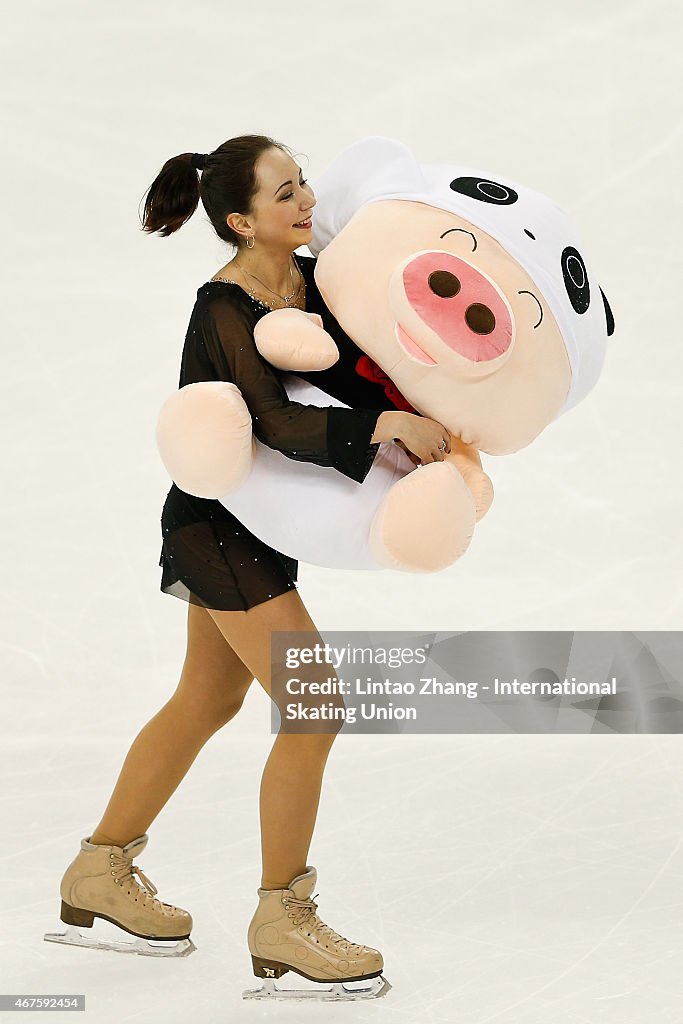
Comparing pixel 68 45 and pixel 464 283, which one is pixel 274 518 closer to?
pixel 464 283

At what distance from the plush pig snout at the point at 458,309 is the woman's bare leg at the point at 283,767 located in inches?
19.4

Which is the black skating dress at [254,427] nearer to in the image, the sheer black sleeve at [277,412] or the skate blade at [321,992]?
the sheer black sleeve at [277,412]

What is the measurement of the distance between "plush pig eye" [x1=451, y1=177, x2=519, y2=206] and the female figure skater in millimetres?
246

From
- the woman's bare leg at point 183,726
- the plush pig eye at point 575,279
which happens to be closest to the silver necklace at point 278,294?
the plush pig eye at point 575,279

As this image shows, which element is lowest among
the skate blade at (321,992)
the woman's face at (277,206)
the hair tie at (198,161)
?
the skate blade at (321,992)

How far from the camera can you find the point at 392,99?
4.34 meters

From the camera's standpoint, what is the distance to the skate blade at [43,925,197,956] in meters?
2.47

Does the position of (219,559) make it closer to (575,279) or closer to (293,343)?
(293,343)

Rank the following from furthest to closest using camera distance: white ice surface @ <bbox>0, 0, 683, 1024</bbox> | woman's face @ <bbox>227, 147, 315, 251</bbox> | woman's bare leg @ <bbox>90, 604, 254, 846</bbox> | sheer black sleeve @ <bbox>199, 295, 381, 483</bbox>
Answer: white ice surface @ <bbox>0, 0, 683, 1024</bbox>
woman's bare leg @ <bbox>90, 604, 254, 846</bbox>
woman's face @ <bbox>227, 147, 315, 251</bbox>
sheer black sleeve @ <bbox>199, 295, 381, 483</bbox>

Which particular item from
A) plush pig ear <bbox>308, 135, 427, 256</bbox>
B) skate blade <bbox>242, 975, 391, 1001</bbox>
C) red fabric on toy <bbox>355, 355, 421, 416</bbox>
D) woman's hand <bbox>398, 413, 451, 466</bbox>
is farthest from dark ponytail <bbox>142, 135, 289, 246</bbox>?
skate blade <bbox>242, 975, 391, 1001</bbox>

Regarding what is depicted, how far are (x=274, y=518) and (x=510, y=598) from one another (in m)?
1.94

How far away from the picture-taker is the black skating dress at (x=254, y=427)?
2.10 m

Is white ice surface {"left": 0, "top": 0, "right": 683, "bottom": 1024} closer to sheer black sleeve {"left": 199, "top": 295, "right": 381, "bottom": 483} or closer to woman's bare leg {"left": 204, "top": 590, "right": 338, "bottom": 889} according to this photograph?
woman's bare leg {"left": 204, "top": 590, "right": 338, "bottom": 889}

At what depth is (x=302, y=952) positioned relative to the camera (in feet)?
7.43
